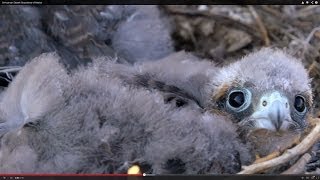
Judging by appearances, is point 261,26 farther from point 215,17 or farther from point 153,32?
point 153,32

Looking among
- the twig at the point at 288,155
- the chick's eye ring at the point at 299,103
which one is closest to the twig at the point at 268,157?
the twig at the point at 288,155

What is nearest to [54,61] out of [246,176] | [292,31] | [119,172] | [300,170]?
[119,172]

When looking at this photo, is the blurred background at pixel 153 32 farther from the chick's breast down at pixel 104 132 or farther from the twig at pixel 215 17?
the chick's breast down at pixel 104 132

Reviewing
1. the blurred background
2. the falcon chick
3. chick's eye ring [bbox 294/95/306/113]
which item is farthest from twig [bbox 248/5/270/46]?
chick's eye ring [bbox 294/95/306/113]

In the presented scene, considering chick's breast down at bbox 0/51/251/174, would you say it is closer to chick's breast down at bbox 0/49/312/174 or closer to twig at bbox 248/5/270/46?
chick's breast down at bbox 0/49/312/174

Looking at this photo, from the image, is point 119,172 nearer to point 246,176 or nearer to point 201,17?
point 246,176

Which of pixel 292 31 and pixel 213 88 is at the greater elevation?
pixel 292 31

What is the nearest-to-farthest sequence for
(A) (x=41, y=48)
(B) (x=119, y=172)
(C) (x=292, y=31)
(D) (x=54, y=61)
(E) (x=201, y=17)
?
(B) (x=119, y=172)
(D) (x=54, y=61)
(A) (x=41, y=48)
(C) (x=292, y=31)
(E) (x=201, y=17)
